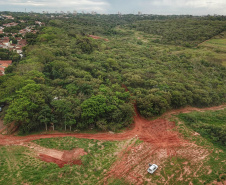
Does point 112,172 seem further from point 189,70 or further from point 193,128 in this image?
point 189,70

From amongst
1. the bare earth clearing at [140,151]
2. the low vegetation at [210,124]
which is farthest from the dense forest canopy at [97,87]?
the low vegetation at [210,124]

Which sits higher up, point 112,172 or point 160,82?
point 160,82

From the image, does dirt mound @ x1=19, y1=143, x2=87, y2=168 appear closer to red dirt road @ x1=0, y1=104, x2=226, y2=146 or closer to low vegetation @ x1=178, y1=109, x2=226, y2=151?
red dirt road @ x1=0, y1=104, x2=226, y2=146

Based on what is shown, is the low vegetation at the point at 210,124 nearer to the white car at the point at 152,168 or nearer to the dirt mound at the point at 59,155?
the white car at the point at 152,168

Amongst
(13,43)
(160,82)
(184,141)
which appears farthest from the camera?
(13,43)

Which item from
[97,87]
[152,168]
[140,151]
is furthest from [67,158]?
[97,87]

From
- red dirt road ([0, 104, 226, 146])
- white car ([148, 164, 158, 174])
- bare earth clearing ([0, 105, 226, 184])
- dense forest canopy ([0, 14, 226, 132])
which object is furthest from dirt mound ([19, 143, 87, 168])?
white car ([148, 164, 158, 174])

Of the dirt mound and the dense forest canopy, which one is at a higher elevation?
the dense forest canopy

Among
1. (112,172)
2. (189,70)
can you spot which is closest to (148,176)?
(112,172)

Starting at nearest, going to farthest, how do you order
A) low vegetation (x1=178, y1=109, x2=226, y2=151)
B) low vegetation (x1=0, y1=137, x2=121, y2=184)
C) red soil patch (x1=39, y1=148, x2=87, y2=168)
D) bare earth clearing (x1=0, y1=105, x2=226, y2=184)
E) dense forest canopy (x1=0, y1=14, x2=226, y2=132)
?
1. low vegetation (x1=0, y1=137, x2=121, y2=184)
2. bare earth clearing (x1=0, y1=105, x2=226, y2=184)
3. red soil patch (x1=39, y1=148, x2=87, y2=168)
4. low vegetation (x1=178, y1=109, x2=226, y2=151)
5. dense forest canopy (x1=0, y1=14, x2=226, y2=132)
